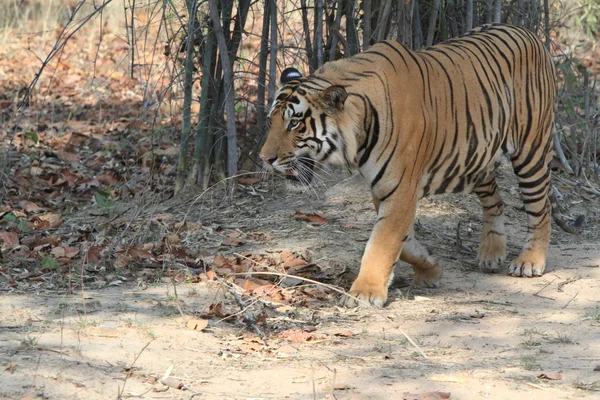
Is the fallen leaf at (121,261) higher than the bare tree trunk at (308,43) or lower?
lower

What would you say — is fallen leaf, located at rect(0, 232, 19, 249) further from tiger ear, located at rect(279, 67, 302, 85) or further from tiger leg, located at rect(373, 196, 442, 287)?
tiger leg, located at rect(373, 196, 442, 287)

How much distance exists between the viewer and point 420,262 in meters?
5.56

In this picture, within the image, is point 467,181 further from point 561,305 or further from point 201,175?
point 201,175

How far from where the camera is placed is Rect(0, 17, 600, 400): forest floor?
380 cm

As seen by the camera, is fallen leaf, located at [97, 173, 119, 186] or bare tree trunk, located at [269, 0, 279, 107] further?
fallen leaf, located at [97, 173, 119, 186]

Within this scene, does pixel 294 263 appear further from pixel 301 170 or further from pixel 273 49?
pixel 273 49

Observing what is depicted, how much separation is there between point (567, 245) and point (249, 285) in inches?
109

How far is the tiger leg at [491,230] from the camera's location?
244 inches

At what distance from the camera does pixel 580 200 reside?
794 centimetres

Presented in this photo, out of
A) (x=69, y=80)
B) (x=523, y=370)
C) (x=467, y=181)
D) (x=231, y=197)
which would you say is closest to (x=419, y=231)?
(x=467, y=181)

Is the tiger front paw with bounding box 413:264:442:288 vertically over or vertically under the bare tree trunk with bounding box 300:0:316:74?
under

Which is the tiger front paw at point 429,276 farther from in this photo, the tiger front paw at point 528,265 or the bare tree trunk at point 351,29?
the bare tree trunk at point 351,29

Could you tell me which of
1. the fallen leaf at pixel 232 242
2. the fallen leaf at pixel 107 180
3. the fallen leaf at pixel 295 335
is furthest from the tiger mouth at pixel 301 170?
the fallen leaf at pixel 107 180

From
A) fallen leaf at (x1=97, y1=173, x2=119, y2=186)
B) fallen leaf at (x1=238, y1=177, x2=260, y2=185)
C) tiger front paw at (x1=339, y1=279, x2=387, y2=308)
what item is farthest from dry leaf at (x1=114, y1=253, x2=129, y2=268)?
fallen leaf at (x1=97, y1=173, x2=119, y2=186)
